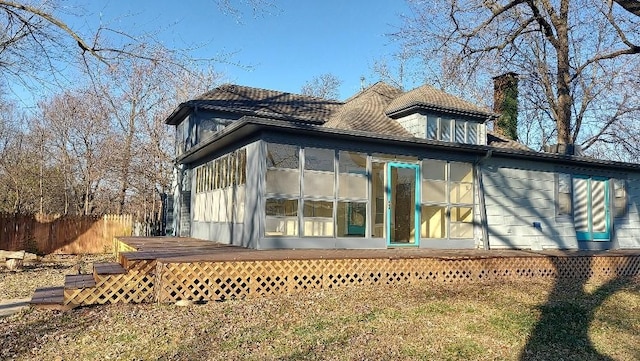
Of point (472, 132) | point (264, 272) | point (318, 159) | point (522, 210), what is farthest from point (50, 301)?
point (472, 132)

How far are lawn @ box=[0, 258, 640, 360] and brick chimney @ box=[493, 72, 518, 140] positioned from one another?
1427 cm

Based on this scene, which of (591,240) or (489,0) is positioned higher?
(489,0)

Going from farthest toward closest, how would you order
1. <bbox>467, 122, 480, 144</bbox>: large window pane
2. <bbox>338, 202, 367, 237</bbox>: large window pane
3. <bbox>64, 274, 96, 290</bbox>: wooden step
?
1. <bbox>467, 122, 480, 144</bbox>: large window pane
2. <bbox>338, 202, 367, 237</bbox>: large window pane
3. <bbox>64, 274, 96, 290</bbox>: wooden step

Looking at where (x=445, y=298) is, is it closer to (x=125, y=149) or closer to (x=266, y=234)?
(x=266, y=234)

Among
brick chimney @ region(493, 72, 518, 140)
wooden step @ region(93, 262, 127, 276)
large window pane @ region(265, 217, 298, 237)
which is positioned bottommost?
wooden step @ region(93, 262, 127, 276)

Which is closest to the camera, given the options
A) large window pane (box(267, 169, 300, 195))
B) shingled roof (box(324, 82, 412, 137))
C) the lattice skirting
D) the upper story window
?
the lattice skirting

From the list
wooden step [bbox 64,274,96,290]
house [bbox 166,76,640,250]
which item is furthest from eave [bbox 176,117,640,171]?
wooden step [bbox 64,274,96,290]

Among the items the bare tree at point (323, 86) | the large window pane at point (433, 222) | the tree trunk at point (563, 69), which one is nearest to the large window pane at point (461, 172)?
the large window pane at point (433, 222)

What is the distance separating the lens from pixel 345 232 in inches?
387

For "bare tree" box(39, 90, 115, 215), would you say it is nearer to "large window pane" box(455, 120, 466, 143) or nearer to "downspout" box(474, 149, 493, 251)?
"large window pane" box(455, 120, 466, 143)

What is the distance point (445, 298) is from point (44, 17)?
9.23m

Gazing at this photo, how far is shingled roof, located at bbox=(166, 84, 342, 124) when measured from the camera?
15927 millimetres

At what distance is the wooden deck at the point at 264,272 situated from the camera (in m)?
6.45

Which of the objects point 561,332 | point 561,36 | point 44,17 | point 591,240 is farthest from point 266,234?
point 561,36
